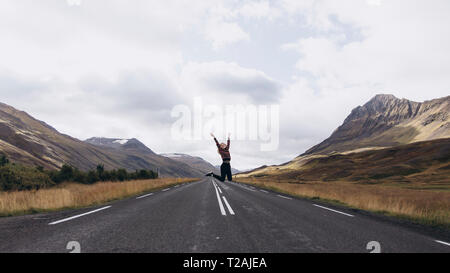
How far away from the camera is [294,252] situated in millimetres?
4391

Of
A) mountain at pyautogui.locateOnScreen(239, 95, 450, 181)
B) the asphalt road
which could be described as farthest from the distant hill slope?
the asphalt road

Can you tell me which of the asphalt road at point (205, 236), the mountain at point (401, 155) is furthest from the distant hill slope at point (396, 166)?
the asphalt road at point (205, 236)

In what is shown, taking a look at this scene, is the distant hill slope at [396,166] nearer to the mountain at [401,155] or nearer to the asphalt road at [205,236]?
the mountain at [401,155]

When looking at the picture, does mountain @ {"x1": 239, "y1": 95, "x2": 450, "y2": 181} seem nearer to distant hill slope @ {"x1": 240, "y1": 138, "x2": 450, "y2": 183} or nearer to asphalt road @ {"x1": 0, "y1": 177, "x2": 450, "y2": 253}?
distant hill slope @ {"x1": 240, "y1": 138, "x2": 450, "y2": 183}

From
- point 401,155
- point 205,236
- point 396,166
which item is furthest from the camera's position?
point 401,155

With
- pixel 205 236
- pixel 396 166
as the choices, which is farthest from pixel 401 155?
pixel 205 236

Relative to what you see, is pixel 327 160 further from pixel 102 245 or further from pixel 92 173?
pixel 102 245

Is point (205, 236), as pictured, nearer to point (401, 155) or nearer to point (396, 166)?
point (396, 166)

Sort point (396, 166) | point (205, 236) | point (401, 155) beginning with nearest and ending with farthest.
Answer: point (205, 236), point (396, 166), point (401, 155)

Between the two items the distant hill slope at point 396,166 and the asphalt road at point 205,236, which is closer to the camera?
the asphalt road at point 205,236

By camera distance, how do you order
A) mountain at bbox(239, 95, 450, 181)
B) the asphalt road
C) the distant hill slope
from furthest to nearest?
mountain at bbox(239, 95, 450, 181), the distant hill slope, the asphalt road

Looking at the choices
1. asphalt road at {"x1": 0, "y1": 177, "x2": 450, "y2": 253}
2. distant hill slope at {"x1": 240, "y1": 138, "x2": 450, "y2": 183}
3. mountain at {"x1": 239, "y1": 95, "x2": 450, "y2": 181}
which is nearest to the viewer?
asphalt road at {"x1": 0, "y1": 177, "x2": 450, "y2": 253}
